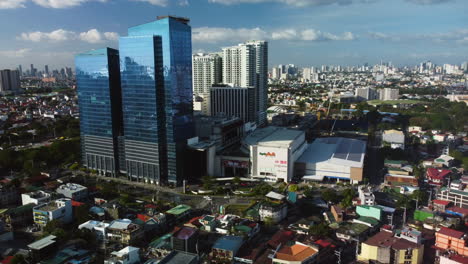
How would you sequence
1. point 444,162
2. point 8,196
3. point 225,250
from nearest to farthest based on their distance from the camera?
point 225,250
point 8,196
point 444,162

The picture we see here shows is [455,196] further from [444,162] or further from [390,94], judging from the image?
[390,94]

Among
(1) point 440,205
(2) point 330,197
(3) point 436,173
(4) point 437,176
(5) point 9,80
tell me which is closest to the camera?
(1) point 440,205

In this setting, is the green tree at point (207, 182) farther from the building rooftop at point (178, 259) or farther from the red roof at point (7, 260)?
the red roof at point (7, 260)

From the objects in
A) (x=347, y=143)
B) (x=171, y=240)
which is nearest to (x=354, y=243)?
(x=171, y=240)

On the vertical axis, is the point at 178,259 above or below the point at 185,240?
above

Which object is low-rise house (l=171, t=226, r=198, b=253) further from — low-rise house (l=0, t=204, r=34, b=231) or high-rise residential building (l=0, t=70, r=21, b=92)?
high-rise residential building (l=0, t=70, r=21, b=92)

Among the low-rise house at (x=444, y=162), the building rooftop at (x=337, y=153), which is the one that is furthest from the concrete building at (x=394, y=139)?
the low-rise house at (x=444, y=162)

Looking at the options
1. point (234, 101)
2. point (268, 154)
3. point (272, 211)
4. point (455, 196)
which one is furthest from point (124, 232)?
point (234, 101)

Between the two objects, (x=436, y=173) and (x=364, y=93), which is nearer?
(x=436, y=173)
